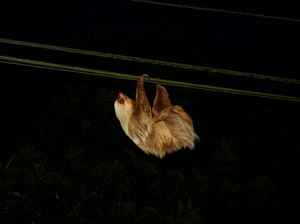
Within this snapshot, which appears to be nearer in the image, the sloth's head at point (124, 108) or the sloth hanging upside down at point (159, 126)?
the sloth hanging upside down at point (159, 126)

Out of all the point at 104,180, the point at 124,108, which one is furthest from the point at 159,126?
the point at 104,180

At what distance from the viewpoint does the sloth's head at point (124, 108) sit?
4.70 m

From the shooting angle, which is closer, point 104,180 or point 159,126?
point 104,180

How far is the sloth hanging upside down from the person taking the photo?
4555mm

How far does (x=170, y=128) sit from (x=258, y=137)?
2353mm

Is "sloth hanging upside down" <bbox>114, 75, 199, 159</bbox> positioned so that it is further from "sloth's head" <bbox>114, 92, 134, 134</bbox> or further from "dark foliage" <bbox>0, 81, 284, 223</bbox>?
"dark foliage" <bbox>0, 81, 284, 223</bbox>

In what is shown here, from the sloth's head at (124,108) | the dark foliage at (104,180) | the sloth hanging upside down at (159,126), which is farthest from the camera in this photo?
the sloth's head at (124,108)

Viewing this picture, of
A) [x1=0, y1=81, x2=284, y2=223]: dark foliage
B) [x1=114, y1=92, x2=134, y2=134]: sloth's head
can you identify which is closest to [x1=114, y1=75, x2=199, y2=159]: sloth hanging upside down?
[x1=114, y1=92, x2=134, y2=134]: sloth's head

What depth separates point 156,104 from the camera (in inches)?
185

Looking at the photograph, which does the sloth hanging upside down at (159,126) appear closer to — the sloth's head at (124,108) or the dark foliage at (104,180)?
the sloth's head at (124,108)

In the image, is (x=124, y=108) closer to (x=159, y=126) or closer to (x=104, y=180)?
(x=159, y=126)

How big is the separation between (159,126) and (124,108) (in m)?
0.52

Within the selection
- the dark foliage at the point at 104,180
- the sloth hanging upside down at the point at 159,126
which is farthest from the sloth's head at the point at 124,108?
the dark foliage at the point at 104,180

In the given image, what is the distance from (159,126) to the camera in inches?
184
